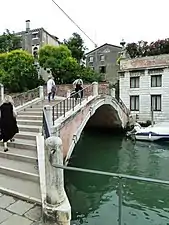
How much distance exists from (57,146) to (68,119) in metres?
6.71

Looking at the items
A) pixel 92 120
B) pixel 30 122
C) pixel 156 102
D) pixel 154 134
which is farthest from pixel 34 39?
pixel 30 122

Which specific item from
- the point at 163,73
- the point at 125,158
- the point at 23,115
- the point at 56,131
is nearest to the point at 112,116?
the point at 163,73

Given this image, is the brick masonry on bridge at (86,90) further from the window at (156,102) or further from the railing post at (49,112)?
the railing post at (49,112)

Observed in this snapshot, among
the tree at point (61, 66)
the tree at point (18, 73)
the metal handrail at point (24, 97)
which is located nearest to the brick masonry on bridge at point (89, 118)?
the metal handrail at point (24, 97)

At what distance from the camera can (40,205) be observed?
4086mm

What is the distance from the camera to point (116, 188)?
884 centimetres

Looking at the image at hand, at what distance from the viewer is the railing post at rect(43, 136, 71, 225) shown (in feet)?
11.7

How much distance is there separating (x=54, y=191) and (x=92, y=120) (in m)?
18.2

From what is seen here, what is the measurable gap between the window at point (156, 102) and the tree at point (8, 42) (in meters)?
19.8

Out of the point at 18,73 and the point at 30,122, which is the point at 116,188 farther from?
the point at 18,73

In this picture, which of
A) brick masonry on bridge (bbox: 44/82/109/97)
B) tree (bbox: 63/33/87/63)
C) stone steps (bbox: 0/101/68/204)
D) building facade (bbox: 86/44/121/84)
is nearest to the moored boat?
brick masonry on bridge (bbox: 44/82/109/97)

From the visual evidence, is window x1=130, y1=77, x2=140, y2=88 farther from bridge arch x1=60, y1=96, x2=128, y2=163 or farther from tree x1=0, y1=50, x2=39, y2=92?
tree x1=0, y1=50, x2=39, y2=92

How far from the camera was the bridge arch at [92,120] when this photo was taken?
1031cm

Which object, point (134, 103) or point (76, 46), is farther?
point (76, 46)
